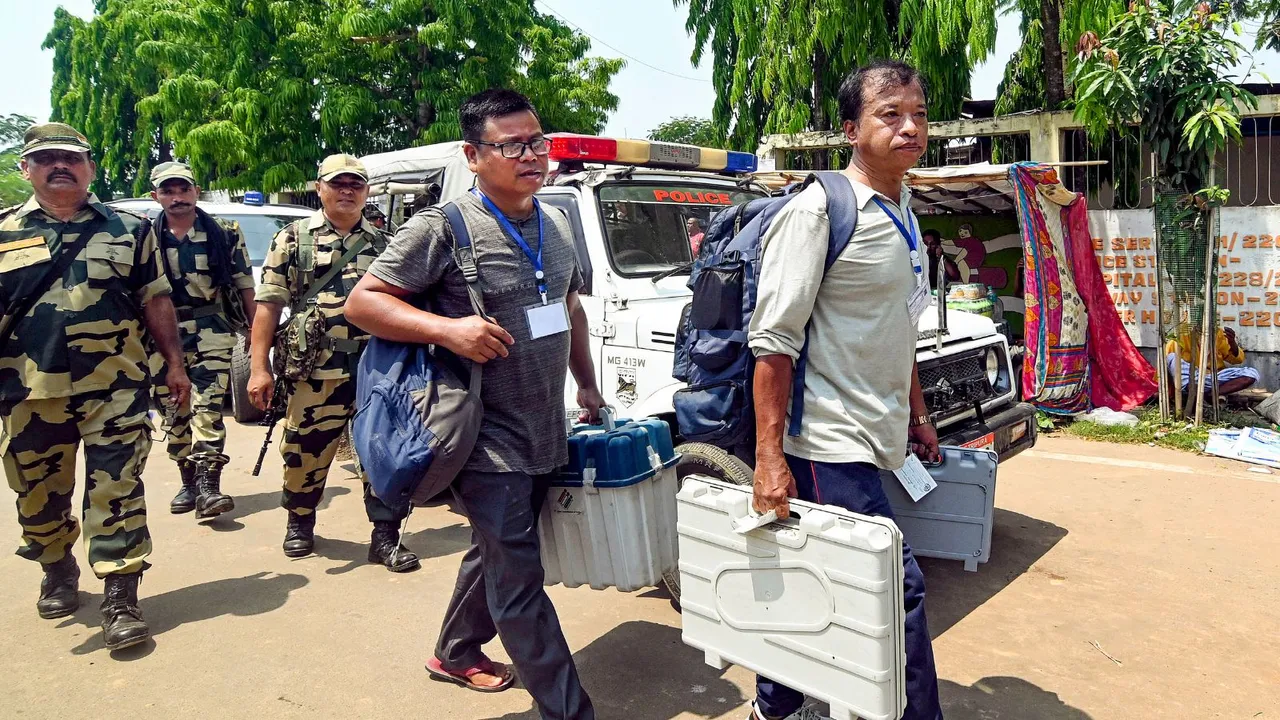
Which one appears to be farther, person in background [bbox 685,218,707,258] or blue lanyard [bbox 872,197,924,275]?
person in background [bbox 685,218,707,258]

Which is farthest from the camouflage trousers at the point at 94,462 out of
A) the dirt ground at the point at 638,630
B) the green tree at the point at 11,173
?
the green tree at the point at 11,173

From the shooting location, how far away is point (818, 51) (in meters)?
12.9

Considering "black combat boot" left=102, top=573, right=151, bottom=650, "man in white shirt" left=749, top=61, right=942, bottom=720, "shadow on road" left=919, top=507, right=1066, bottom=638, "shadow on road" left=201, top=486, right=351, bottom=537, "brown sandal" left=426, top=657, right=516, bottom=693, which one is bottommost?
"shadow on road" left=919, top=507, right=1066, bottom=638

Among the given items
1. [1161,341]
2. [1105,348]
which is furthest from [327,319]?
[1105,348]

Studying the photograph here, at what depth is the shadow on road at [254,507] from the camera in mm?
5102

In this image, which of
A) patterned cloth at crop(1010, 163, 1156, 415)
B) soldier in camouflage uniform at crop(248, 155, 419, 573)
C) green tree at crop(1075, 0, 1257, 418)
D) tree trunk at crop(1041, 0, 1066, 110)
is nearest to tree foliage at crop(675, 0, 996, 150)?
tree trunk at crop(1041, 0, 1066, 110)

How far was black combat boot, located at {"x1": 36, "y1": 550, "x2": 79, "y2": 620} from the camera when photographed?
152 inches

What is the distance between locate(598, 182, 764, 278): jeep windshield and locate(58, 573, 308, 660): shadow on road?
6.89ft

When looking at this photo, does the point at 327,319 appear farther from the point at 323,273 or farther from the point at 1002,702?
the point at 1002,702

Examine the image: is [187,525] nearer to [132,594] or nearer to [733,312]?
[132,594]

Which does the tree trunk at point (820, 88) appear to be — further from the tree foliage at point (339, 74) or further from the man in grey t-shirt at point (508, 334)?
the man in grey t-shirt at point (508, 334)

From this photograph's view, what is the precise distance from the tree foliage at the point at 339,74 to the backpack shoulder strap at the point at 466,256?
13108 mm

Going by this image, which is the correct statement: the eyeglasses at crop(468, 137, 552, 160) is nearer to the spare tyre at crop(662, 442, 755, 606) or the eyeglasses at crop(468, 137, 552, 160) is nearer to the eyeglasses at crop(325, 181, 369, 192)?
the spare tyre at crop(662, 442, 755, 606)

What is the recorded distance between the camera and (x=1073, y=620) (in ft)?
11.8
